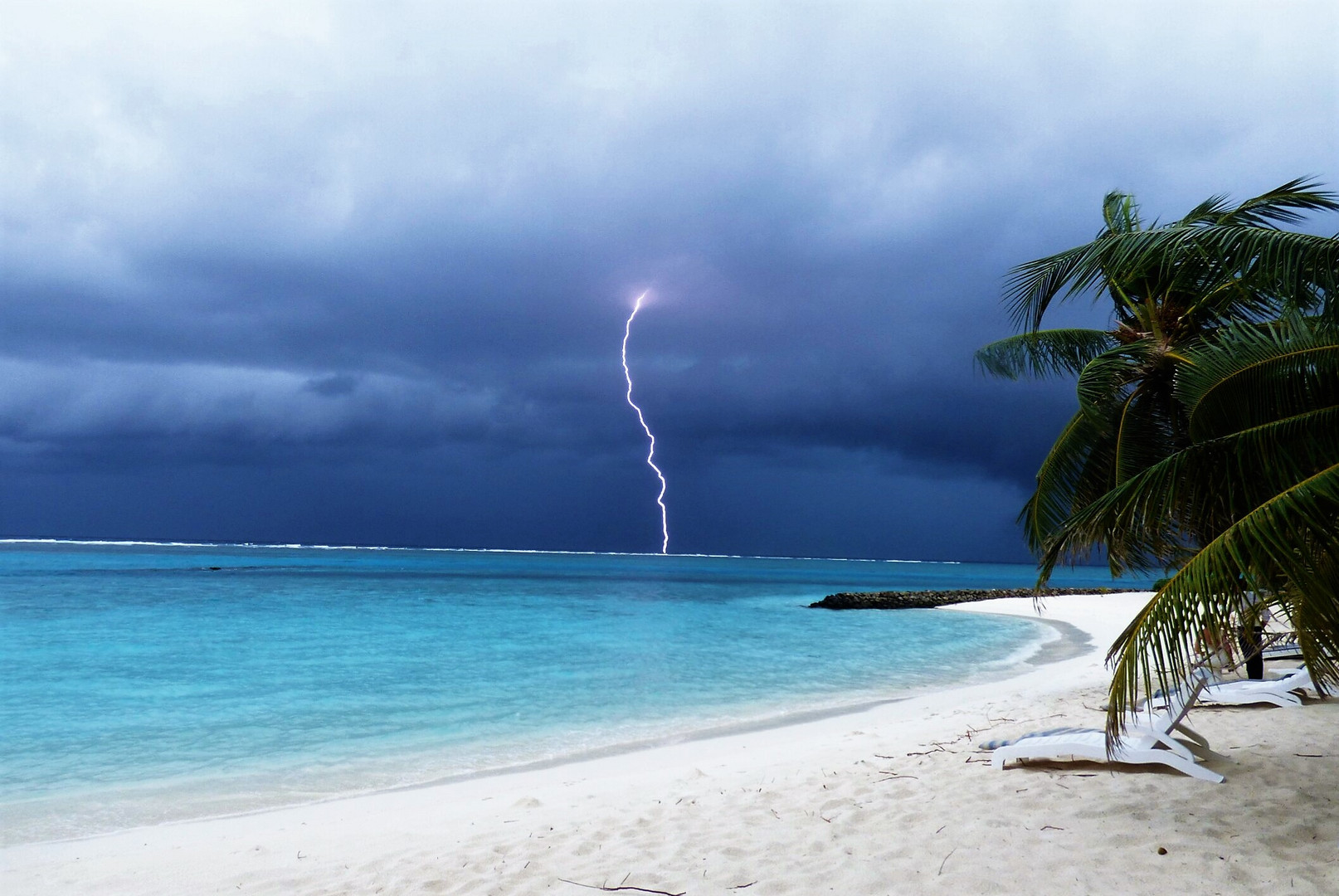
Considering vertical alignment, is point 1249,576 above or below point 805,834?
above

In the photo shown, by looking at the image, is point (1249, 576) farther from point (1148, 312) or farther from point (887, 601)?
point (887, 601)

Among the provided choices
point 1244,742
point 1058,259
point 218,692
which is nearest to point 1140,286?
point 1058,259

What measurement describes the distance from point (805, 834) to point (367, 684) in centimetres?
1187

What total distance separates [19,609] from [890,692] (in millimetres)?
31797

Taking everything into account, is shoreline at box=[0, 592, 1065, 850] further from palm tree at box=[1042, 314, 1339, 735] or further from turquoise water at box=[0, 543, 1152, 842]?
palm tree at box=[1042, 314, 1339, 735]

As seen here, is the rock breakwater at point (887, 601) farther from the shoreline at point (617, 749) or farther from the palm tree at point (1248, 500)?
the palm tree at point (1248, 500)

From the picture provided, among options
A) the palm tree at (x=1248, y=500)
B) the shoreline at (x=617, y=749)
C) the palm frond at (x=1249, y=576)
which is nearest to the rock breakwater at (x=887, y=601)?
the shoreline at (x=617, y=749)

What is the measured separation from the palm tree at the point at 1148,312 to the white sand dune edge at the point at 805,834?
72.0 inches

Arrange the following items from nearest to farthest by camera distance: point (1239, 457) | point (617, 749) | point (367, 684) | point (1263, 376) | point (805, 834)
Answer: point (1239, 457) < point (1263, 376) < point (805, 834) < point (617, 749) < point (367, 684)

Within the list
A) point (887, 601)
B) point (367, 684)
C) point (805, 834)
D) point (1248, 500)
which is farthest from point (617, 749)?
point (887, 601)

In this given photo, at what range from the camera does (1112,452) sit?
1038 centimetres

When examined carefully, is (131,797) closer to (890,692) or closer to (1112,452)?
(890,692)

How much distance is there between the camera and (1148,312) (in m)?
9.74

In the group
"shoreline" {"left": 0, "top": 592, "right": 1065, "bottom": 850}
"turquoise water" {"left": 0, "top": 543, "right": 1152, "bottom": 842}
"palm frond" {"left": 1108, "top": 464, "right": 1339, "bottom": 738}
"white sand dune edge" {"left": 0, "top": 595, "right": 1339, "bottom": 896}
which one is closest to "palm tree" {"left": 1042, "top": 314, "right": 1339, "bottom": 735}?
"palm frond" {"left": 1108, "top": 464, "right": 1339, "bottom": 738}
